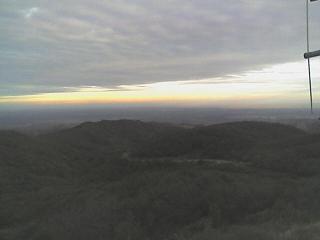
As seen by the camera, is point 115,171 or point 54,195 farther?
point 115,171

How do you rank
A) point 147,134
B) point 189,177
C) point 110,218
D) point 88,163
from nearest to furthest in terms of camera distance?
point 110,218, point 189,177, point 88,163, point 147,134

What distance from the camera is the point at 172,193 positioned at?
19.7m

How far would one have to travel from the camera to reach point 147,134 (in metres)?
74.5

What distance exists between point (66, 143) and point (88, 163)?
42.7 feet

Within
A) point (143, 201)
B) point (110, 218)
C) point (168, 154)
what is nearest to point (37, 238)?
point (110, 218)

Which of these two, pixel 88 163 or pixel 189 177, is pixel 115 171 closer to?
pixel 88 163

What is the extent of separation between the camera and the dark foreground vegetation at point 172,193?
13938mm

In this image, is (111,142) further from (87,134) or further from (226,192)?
(226,192)

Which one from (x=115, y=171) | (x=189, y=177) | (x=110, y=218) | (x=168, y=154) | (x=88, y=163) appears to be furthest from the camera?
(x=88, y=163)

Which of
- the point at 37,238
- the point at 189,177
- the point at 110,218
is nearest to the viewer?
the point at 37,238

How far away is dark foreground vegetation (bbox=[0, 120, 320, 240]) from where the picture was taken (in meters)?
13.9

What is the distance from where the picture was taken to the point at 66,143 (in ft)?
190

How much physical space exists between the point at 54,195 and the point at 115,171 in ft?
49.0

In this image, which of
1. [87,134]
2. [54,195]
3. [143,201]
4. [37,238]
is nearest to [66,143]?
[87,134]
